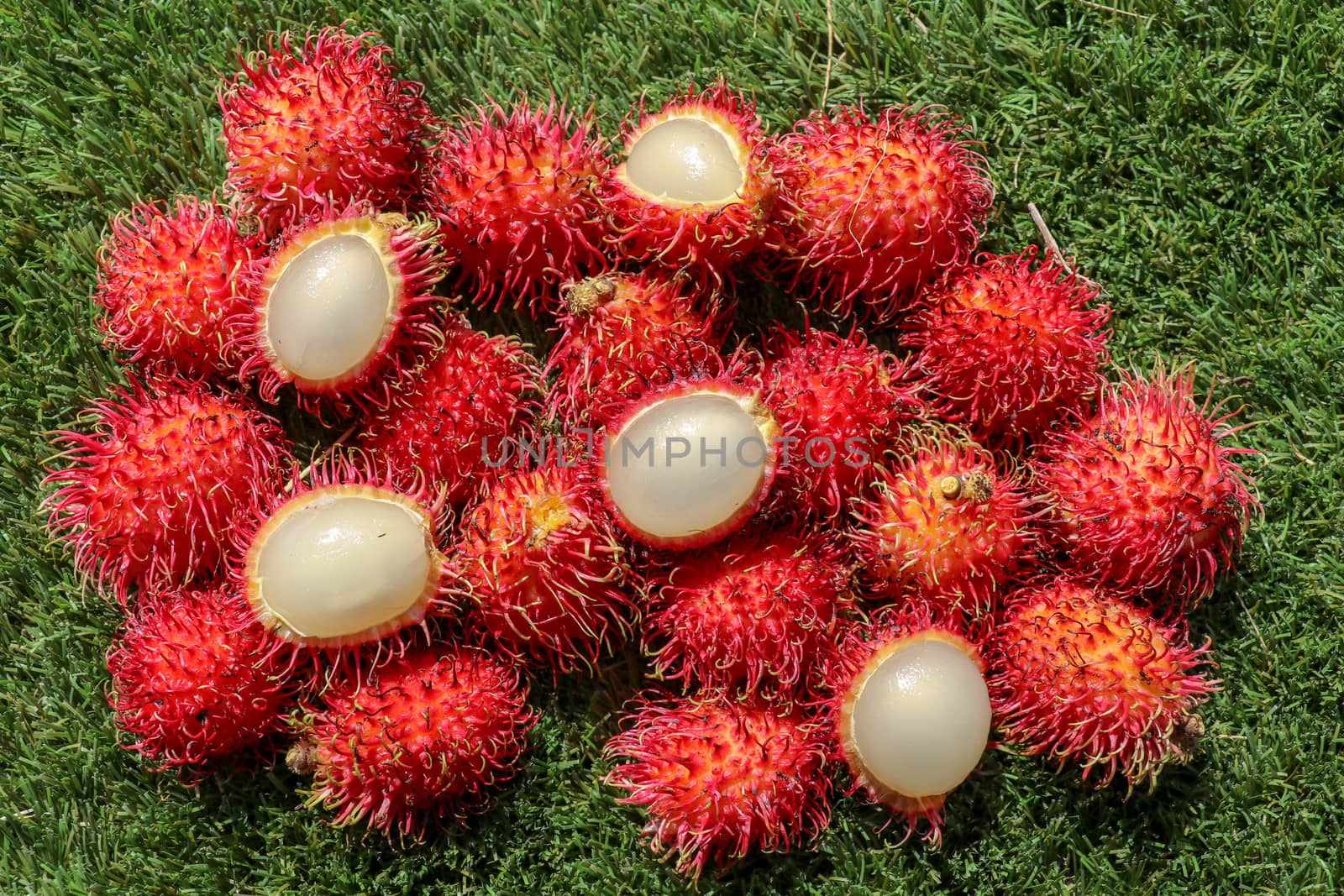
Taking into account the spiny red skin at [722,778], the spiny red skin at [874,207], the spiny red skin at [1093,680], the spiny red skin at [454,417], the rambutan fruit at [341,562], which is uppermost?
the spiny red skin at [874,207]

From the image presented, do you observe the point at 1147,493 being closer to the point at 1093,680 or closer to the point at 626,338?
the point at 1093,680

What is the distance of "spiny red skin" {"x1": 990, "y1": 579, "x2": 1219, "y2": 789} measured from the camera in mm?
2289

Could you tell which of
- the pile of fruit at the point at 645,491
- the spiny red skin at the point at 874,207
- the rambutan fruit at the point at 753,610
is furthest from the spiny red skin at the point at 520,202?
the rambutan fruit at the point at 753,610

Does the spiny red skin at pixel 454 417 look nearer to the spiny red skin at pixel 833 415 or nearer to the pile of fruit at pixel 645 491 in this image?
the pile of fruit at pixel 645 491

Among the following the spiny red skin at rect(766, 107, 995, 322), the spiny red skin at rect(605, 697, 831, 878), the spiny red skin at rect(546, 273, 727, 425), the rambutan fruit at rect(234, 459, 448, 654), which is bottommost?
the spiny red skin at rect(605, 697, 831, 878)

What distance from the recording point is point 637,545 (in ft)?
8.17

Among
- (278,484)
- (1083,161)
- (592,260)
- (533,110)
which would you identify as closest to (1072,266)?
(1083,161)

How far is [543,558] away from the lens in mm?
2301

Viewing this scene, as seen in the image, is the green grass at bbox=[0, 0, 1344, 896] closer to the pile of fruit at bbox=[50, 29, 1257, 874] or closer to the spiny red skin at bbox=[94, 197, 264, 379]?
the pile of fruit at bbox=[50, 29, 1257, 874]

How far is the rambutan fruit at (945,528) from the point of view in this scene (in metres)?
2.30

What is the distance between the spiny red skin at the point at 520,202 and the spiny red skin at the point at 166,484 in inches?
24.3

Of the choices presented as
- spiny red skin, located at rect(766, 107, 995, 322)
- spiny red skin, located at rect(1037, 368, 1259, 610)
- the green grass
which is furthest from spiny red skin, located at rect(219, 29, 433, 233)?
spiny red skin, located at rect(1037, 368, 1259, 610)

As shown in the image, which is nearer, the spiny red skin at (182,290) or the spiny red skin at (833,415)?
the spiny red skin at (833,415)

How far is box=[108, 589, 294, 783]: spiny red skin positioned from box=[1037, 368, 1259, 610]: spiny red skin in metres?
1.77
